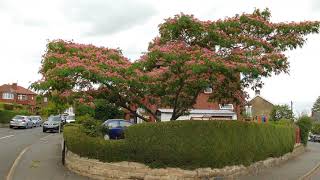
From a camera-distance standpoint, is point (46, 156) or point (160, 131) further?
point (46, 156)

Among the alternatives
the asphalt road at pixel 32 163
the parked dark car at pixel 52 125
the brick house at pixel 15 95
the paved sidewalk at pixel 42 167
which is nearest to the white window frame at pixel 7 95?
the brick house at pixel 15 95

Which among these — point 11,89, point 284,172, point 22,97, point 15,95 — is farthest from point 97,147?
Answer: point 22,97

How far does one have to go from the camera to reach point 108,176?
51.5 feet

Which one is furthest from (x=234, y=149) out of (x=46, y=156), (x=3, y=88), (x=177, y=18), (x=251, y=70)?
(x=3, y=88)

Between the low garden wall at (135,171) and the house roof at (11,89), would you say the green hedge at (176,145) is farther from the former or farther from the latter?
the house roof at (11,89)

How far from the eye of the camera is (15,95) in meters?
99.1

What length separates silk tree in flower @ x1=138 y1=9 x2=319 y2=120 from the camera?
14.1 metres

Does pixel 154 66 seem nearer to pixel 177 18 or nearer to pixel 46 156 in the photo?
pixel 177 18

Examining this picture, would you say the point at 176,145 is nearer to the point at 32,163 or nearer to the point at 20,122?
the point at 32,163

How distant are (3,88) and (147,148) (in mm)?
88660

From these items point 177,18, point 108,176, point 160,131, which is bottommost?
point 108,176

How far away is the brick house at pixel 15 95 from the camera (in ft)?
318

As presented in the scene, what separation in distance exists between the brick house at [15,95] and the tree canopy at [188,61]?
263 ft

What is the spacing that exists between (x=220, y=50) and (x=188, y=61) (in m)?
1.66
